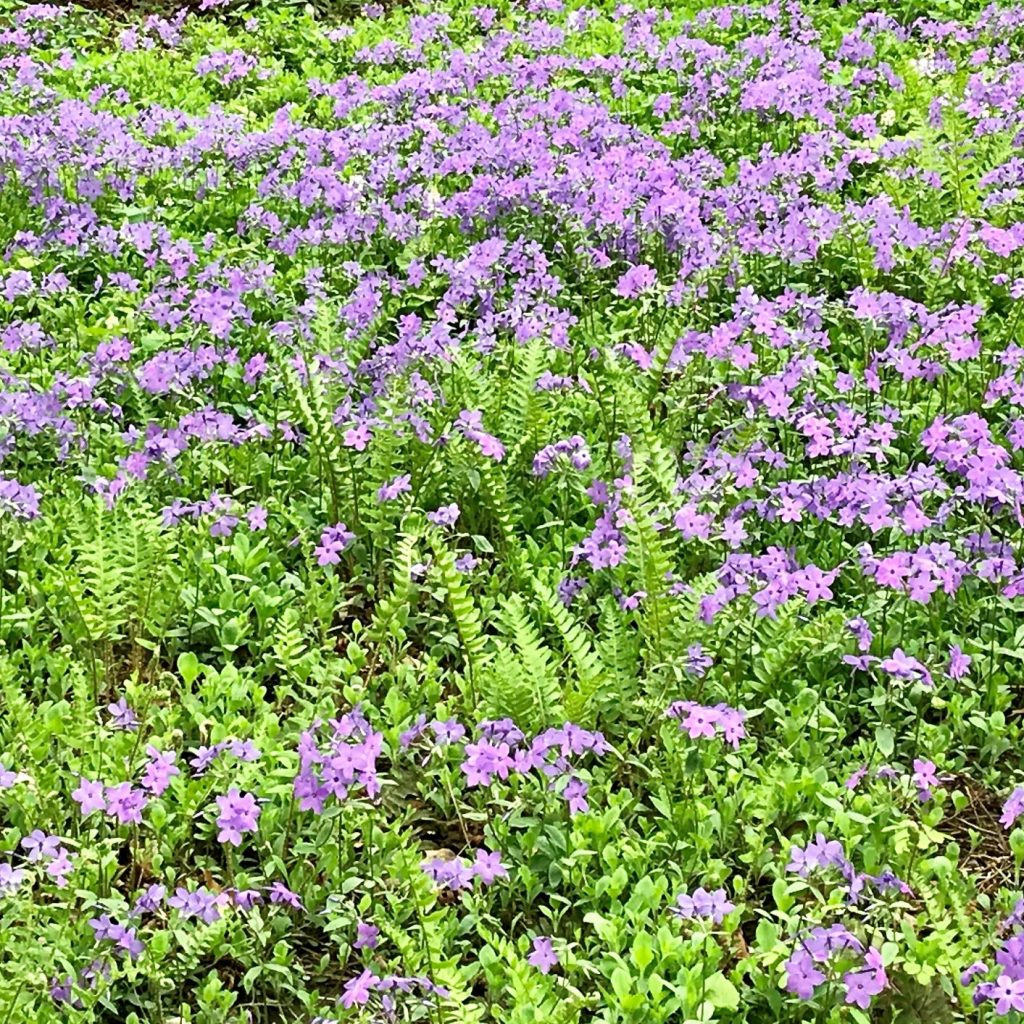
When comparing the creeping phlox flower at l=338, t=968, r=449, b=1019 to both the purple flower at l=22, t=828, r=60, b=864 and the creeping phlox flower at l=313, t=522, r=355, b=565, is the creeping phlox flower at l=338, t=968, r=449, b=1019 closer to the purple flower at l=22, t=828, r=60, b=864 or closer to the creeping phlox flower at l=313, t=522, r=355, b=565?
the purple flower at l=22, t=828, r=60, b=864

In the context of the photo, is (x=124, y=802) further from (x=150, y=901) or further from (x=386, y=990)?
(x=386, y=990)

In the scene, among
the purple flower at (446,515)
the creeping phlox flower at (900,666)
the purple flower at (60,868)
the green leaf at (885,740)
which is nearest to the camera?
the purple flower at (60,868)

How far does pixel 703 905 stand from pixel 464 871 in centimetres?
47

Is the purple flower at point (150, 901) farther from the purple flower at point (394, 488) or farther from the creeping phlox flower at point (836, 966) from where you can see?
the purple flower at point (394, 488)

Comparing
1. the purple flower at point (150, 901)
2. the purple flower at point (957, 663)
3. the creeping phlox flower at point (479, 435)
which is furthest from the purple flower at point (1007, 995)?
the creeping phlox flower at point (479, 435)

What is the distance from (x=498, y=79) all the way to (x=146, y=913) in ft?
18.9

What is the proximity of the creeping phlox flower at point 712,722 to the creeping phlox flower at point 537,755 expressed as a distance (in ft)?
0.63

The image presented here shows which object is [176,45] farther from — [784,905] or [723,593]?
[784,905]

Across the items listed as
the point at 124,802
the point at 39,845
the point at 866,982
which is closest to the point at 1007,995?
the point at 866,982

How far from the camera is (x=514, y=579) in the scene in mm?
3496

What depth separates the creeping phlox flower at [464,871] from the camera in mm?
2529

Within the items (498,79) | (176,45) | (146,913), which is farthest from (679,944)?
(176,45)

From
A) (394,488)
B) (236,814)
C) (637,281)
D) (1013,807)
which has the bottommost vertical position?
(1013,807)

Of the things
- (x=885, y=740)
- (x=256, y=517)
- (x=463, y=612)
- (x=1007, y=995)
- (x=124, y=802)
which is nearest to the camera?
(x=1007, y=995)
